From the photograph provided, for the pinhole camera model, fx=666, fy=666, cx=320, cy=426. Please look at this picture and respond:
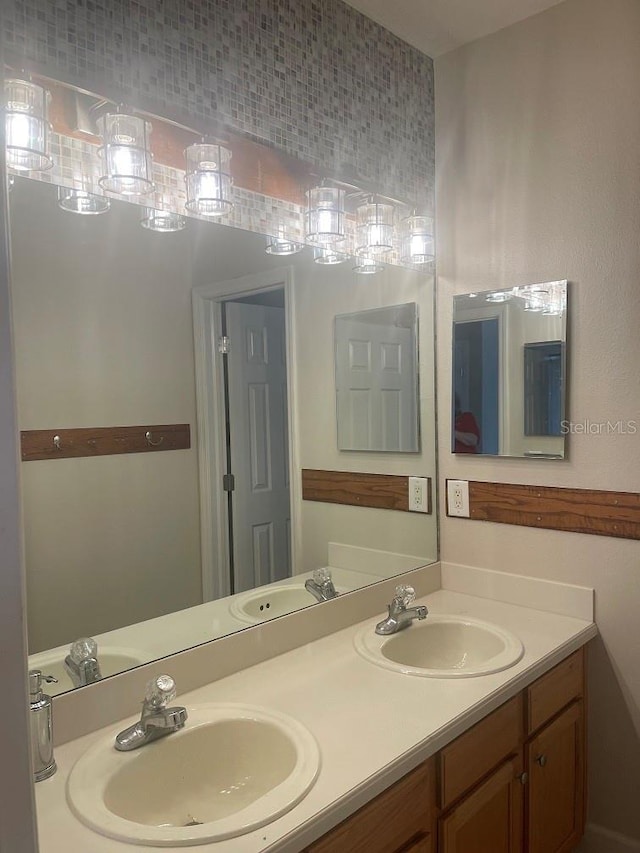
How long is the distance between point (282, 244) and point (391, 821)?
56.2 inches

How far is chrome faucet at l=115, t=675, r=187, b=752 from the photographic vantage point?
129 cm

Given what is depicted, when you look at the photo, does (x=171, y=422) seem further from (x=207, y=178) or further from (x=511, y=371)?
(x=511, y=371)

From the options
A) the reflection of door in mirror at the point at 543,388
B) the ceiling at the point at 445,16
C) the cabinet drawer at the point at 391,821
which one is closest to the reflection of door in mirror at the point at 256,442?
the cabinet drawer at the point at 391,821

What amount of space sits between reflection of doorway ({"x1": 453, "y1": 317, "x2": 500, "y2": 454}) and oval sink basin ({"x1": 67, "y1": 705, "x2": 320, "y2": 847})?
3.83 ft

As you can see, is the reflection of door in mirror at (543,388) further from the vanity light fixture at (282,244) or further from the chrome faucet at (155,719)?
the chrome faucet at (155,719)

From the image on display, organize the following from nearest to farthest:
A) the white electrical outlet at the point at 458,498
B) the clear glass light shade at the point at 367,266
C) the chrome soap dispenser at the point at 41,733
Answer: the chrome soap dispenser at the point at 41,733 < the clear glass light shade at the point at 367,266 < the white electrical outlet at the point at 458,498

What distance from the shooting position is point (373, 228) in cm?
209

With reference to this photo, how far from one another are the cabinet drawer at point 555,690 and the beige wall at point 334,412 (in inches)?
23.1

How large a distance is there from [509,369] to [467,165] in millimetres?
693

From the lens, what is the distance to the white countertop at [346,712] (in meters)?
1.06

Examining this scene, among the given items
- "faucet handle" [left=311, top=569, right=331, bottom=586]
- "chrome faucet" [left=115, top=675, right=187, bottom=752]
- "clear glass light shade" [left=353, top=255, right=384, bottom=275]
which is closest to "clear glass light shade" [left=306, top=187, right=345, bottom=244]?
"clear glass light shade" [left=353, top=255, right=384, bottom=275]


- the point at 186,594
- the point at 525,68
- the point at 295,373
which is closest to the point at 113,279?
the point at 295,373

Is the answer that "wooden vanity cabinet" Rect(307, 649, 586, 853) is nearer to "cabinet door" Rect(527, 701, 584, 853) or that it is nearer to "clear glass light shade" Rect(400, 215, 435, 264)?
"cabinet door" Rect(527, 701, 584, 853)

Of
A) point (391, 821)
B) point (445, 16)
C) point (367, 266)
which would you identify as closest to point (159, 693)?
point (391, 821)
